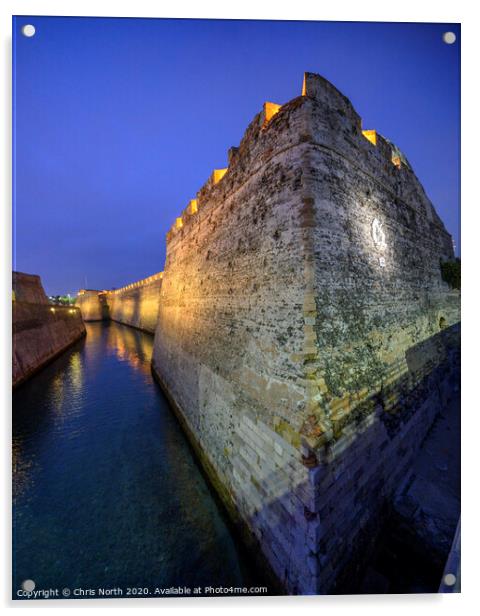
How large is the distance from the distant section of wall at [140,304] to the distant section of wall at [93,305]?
5.20 m

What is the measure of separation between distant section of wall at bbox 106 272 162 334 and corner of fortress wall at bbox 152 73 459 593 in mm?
22458

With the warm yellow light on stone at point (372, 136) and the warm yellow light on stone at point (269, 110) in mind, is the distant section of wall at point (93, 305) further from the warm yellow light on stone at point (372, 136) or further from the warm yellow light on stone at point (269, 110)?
the warm yellow light on stone at point (372, 136)

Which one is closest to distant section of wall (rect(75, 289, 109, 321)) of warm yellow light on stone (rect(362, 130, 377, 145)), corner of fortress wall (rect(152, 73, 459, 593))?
corner of fortress wall (rect(152, 73, 459, 593))

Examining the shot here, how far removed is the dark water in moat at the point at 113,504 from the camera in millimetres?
3875

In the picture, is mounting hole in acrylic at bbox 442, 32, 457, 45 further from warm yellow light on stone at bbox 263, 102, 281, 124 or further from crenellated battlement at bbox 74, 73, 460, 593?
warm yellow light on stone at bbox 263, 102, 281, 124

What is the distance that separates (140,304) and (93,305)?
2444cm

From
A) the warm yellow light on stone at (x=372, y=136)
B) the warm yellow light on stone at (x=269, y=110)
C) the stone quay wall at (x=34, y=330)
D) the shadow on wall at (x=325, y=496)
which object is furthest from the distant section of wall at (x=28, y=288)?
the warm yellow light on stone at (x=372, y=136)

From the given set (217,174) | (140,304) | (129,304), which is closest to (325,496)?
(217,174)

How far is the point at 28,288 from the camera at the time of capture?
Answer: 1884 cm

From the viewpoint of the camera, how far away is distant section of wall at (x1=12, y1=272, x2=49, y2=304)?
1726 cm

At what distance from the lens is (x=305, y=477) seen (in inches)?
112

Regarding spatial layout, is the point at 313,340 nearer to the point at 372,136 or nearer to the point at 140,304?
the point at 372,136

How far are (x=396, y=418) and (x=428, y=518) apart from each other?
1504 millimetres

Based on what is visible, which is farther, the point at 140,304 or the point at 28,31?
the point at 140,304
